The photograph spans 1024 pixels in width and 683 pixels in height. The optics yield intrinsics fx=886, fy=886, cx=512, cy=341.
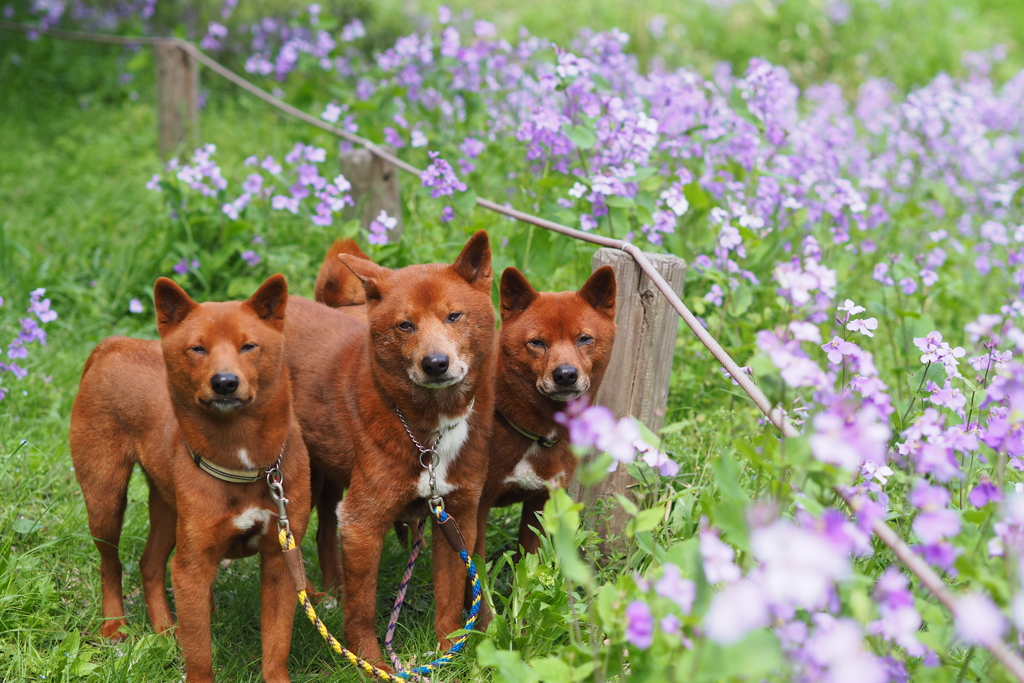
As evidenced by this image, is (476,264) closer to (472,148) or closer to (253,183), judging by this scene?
(472,148)

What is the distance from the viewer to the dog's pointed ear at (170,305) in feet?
9.28

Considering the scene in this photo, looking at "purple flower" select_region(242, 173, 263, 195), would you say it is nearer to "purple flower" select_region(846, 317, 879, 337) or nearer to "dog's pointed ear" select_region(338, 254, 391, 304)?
"dog's pointed ear" select_region(338, 254, 391, 304)

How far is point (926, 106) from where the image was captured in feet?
21.1

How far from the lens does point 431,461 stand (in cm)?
312

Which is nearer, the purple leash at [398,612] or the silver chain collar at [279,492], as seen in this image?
the silver chain collar at [279,492]

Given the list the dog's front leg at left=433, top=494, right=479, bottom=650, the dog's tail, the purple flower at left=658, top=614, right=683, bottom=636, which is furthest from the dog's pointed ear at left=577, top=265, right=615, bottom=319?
the purple flower at left=658, top=614, right=683, bottom=636

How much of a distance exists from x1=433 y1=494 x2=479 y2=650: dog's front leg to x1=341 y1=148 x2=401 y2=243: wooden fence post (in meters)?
2.48

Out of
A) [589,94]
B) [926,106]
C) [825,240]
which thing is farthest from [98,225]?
[926,106]

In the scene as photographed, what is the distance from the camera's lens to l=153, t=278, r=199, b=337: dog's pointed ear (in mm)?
2828

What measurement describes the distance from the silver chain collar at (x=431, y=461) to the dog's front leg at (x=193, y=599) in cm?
75

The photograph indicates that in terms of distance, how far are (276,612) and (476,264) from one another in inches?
55.4

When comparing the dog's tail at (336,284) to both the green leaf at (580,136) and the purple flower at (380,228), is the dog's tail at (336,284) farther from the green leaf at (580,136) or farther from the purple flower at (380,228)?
the green leaf at (580,136)

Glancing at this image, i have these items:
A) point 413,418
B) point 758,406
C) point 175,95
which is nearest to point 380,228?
point 413,418

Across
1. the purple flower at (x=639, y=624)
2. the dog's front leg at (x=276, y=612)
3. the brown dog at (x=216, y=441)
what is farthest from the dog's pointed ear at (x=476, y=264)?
the purple flower at (x=639, y=624)
